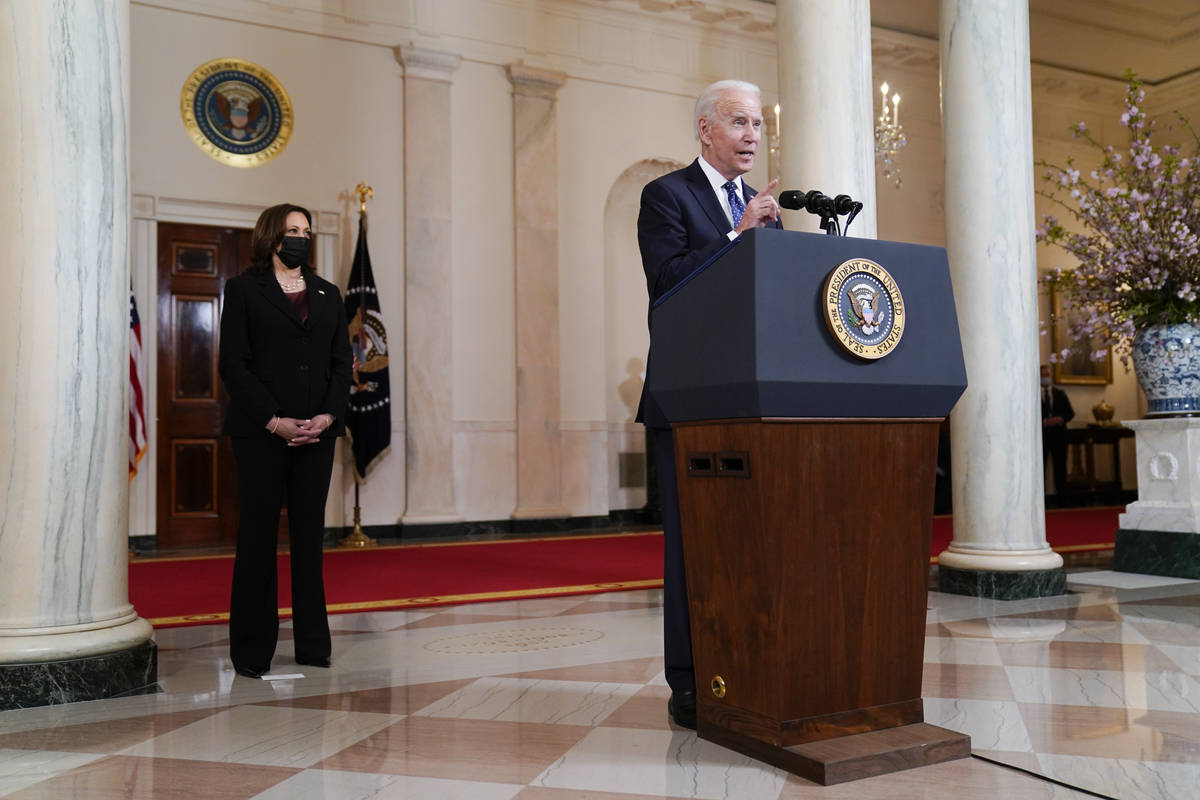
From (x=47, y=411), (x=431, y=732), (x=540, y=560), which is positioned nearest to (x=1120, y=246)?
(x=540, y=560)

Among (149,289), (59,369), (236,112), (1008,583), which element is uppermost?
(236,112)

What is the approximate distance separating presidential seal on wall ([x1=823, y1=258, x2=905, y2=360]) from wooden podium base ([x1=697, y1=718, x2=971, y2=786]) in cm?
83

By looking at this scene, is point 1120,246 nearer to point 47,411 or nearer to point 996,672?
point 996,672

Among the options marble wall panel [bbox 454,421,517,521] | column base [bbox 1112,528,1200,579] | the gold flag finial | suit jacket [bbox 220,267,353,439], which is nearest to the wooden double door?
the gold flag finial

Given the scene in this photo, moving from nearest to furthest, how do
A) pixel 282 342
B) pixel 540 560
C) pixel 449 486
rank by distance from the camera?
pixel 282 342 → pixel 540 560 → pixel 449 486

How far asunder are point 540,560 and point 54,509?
4435 mm

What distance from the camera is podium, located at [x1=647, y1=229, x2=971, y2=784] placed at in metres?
2.17

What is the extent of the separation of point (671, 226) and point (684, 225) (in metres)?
0.04

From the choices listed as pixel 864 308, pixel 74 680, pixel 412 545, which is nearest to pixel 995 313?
pixel 864 308

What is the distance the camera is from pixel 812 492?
Answer: 7.28 ft

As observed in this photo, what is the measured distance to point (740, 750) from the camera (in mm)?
2385

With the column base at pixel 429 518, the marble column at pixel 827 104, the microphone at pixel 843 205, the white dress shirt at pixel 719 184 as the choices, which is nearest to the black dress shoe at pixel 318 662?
the white dress shirt at pixel 719 184

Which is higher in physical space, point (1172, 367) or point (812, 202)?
point (812, 202)

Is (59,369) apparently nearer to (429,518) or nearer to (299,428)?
(299,428)
